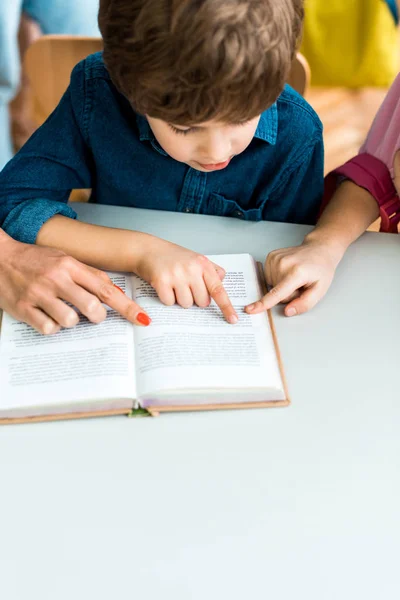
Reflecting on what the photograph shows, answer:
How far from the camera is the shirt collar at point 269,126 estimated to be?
96cm

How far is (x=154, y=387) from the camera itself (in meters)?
0.73

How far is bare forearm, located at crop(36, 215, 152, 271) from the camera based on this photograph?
912 mm

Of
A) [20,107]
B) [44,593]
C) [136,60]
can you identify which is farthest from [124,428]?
[20,107]

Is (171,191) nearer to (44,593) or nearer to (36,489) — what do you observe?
(36,489)

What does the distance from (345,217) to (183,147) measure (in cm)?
31

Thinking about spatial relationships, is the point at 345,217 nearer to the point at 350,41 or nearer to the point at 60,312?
the point at 60,312

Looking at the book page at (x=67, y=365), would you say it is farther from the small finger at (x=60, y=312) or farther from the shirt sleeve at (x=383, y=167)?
the shirt sleeve at (x=383, y=167)

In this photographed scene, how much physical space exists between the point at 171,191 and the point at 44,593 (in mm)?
651

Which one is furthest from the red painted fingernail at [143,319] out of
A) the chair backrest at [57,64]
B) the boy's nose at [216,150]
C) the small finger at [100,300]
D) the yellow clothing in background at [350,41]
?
the yellow clothing in background at [350,41]

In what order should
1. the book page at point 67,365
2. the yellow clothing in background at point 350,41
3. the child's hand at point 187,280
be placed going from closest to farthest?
the book page at point 67,365 < the child's hand at point 187,280 < the yellow clothing in background at point 350,41

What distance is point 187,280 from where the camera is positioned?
2.79ft

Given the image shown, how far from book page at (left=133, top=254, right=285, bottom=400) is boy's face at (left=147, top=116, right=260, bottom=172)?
18 centimetres

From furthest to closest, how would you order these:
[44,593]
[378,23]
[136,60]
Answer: [378,23], [136,60], [44,593]

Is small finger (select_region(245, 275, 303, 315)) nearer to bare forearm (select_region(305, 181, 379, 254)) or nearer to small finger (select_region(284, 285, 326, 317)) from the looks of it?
small finger (select_region(284, 285, 326, 317))
